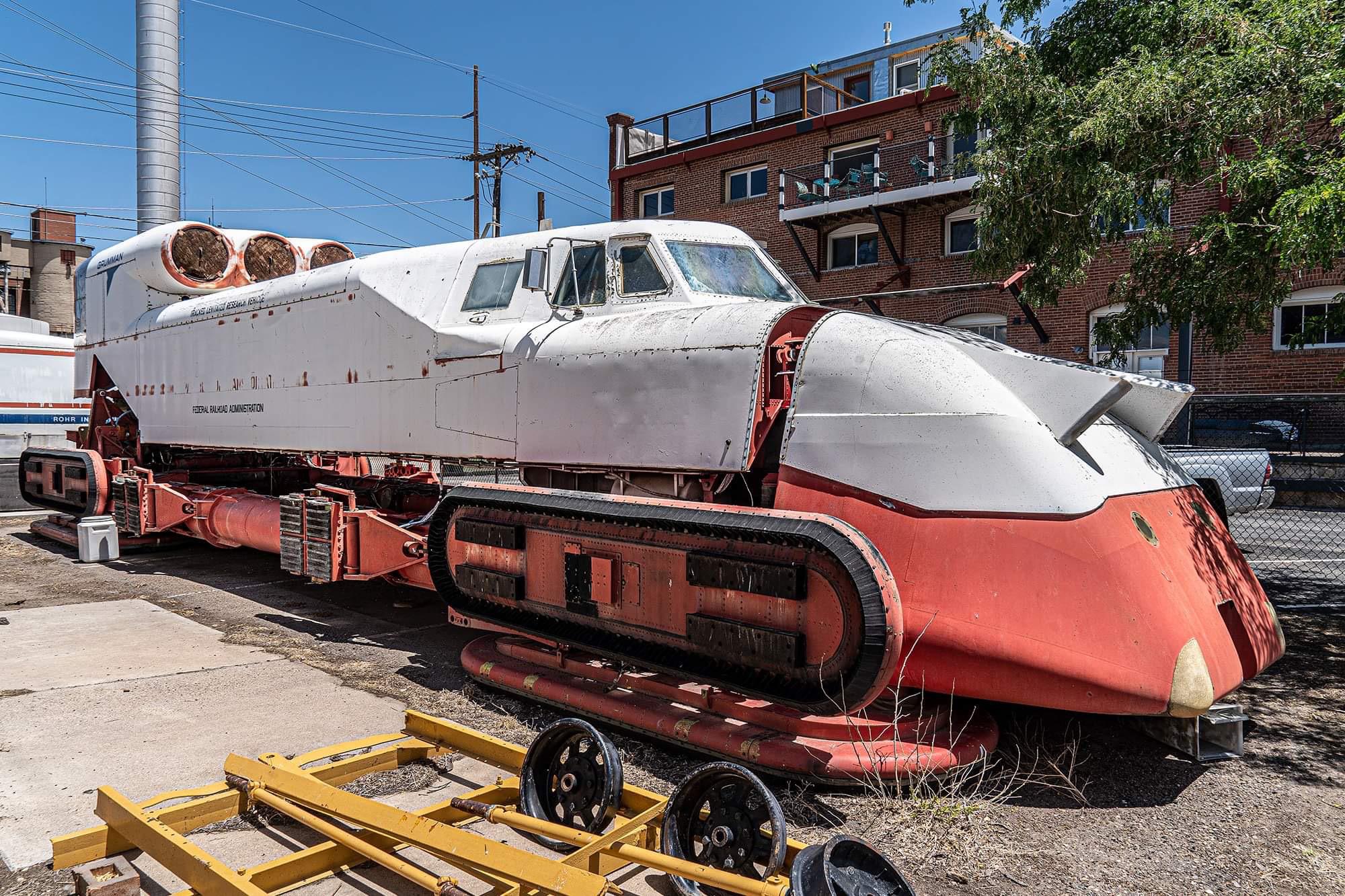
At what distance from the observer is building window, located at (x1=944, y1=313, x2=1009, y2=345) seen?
2061 centimetres

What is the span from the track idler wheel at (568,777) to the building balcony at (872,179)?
18528 millimetres

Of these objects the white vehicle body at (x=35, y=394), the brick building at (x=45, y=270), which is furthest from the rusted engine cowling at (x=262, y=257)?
the brick building at (x=45, y=270)

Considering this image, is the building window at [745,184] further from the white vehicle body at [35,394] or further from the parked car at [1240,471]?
the parked car at [1240,471]

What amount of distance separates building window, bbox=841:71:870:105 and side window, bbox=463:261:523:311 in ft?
76.8

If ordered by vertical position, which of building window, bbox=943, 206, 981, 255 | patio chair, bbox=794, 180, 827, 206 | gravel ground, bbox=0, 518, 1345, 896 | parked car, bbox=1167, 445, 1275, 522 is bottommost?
gravel ground, bbox=0, 518, 1345, 896

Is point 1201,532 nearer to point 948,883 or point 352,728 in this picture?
point 948,883

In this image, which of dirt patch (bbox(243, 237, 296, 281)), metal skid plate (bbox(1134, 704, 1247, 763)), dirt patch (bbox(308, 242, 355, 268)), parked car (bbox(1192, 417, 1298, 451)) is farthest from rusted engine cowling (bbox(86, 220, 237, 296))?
parked car (bbox(1192, 417, 1298, 451))

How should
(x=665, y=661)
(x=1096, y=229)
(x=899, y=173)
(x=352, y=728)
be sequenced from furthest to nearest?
(x=899, y=173) → (x=1096, y=229) → (x=352, y=728) → (x=665, y=661)

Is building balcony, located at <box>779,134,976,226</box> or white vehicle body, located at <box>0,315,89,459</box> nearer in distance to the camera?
white vehicle body, located at <box>0,315,89,459</box>

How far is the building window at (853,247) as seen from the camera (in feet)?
77.6

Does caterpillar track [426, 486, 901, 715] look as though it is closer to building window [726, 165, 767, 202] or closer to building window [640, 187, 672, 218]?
building window [726, 165, 767, 202]

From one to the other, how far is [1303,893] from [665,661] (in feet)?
8.27

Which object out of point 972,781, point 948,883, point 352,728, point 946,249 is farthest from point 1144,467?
point 946,249

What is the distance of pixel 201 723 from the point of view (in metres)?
4.89
